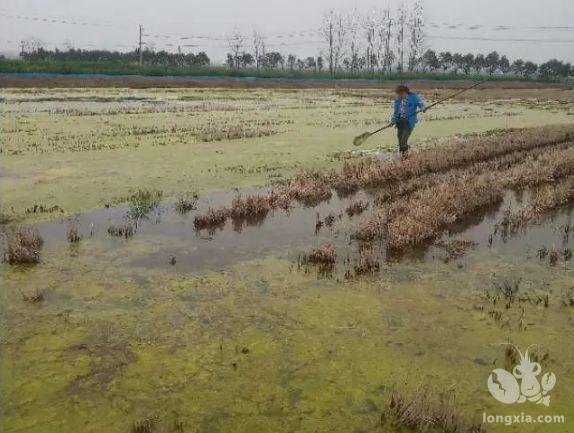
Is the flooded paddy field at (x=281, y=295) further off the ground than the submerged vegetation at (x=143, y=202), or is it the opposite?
the submerged vegetation at (x=143, y=202)

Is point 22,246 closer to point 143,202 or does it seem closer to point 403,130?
point 143,202

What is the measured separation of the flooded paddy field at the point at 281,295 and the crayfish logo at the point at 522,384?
0.07 meters

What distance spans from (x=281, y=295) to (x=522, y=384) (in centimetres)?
283

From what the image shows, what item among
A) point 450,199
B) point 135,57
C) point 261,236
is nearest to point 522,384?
point 261,236

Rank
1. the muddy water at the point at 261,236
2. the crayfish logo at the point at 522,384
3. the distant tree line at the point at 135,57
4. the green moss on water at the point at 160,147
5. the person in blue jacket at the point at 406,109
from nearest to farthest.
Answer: the crayfish logo at the point at 522,384, the muddy water at the point at 261,236, the green moss on water at the point at 160,147, the person in blue jacket at the point at 406,109, the distant tree line at the point at 135,57

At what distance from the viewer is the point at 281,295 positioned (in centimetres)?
635

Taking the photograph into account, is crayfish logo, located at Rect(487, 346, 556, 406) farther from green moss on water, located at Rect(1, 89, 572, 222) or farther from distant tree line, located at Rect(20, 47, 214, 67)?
distant tree line, located at Rect(20, 47, 214, 67)

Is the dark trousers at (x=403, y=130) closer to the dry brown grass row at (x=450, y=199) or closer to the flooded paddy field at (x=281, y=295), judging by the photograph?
the flooded paddy field at (x=281, y=295)

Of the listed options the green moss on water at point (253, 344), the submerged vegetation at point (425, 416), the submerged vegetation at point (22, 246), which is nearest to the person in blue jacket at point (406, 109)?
the green moss on water at point (253, 344)

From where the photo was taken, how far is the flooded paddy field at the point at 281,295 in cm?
430

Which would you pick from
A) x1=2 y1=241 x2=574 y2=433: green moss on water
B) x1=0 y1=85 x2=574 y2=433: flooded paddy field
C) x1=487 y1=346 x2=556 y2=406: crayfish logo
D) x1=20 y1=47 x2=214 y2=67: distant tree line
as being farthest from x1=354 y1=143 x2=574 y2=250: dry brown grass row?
x1=20 y1=47 x2=214 y2=67: distant tree line

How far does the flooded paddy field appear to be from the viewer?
14.1 ft

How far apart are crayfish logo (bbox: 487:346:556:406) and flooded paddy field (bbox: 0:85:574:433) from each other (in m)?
0.07

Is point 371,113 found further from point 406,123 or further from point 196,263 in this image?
point 196,263
